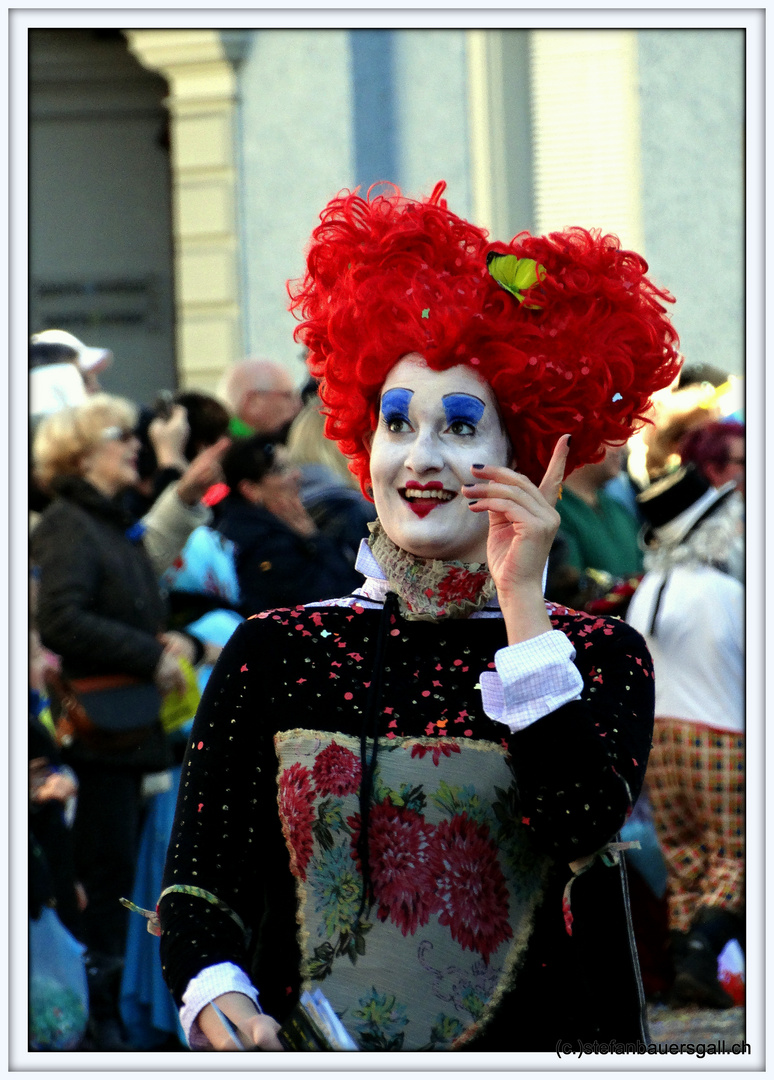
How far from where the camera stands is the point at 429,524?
2248 mm

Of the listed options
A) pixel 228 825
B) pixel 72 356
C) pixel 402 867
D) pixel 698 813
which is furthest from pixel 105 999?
pixel 402 867

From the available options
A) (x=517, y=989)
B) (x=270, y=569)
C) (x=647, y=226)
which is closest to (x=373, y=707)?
(x=517, y=989)

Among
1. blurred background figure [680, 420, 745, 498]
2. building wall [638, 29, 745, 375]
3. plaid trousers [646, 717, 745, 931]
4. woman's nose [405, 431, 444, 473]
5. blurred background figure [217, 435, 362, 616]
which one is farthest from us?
building wall [638, 29, 745, 375]

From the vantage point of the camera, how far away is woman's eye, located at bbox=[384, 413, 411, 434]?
7.52 feet

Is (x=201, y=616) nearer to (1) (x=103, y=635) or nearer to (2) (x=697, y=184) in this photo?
(1) (x=103, y=635)

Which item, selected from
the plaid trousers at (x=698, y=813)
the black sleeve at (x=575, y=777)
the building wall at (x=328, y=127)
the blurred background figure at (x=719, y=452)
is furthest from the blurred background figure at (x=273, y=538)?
the building wall at (x=328, y=127)

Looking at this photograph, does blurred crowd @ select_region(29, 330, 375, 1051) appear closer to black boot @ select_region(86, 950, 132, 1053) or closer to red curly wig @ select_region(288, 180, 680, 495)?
black boot @ select_region(86, 950, 132, 1053)

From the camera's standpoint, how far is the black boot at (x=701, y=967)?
16.6 ft

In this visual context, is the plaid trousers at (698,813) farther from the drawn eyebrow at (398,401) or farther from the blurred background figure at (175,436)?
the drawn eyebrow at (398,401)

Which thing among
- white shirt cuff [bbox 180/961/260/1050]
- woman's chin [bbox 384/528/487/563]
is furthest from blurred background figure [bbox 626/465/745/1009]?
white shirt cuff [bbox 180/961/260/1050]

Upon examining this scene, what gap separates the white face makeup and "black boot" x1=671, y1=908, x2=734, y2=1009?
10.5 feet

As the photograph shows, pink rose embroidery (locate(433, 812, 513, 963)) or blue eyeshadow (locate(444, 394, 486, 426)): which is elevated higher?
blue eyeshadow (locate(444, 394, 486, 426))

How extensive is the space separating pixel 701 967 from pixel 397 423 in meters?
3.32

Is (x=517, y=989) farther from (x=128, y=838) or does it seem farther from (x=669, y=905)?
(x=669, y=905)
